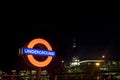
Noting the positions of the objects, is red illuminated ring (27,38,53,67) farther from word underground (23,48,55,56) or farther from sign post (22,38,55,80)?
word underground (23,48,55,56)

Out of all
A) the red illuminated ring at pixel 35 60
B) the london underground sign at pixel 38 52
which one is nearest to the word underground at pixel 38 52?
the london underground sign at pixel 38 52

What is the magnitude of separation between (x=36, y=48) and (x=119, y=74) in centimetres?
351

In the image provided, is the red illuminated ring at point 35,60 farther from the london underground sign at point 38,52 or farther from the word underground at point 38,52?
the word underground at point 38,52

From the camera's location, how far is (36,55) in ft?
25.2

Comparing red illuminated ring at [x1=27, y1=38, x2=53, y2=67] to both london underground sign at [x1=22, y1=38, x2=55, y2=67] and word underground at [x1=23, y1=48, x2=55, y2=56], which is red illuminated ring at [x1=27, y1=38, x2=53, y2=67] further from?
word underground at [x1=23, y1=48, x2=55, y2=56]

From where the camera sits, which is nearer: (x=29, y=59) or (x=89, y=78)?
(x=29, y=59)

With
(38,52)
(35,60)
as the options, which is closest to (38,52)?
(38,52)

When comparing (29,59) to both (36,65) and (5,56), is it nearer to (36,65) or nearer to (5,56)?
(36,65)

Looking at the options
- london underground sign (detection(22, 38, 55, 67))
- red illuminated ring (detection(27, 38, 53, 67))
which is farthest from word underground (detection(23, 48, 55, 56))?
red illuminated ring (detection(27, 38, 53, 67))

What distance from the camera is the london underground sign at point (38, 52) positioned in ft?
24.6

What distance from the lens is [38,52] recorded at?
25.3 feet

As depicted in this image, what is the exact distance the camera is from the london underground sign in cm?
750

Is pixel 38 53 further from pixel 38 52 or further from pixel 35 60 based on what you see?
pixel 35 60

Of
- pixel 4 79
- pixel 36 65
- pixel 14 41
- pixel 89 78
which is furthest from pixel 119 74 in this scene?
pixel 14 41
